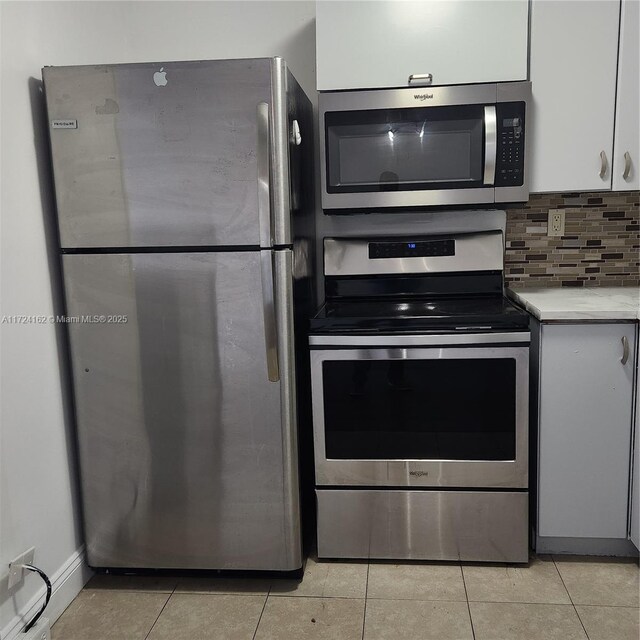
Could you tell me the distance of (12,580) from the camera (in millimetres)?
1695

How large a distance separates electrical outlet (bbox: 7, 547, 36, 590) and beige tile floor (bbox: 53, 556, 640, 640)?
0.86 ft

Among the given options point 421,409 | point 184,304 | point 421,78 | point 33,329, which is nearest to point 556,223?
point 421,78

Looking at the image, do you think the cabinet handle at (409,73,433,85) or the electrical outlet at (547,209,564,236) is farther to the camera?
the electrical outlet at (547,209,564,236)

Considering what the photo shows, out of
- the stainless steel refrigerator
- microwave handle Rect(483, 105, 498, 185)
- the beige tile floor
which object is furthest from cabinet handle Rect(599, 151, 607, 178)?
the beige tile floor

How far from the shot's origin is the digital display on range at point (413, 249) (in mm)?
2445

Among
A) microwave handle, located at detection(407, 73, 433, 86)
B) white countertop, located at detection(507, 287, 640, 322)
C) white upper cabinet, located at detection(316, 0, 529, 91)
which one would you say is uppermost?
white upper cabinet, located at detection(316, 0, 529, 91)

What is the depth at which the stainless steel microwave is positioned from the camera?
7.05ft

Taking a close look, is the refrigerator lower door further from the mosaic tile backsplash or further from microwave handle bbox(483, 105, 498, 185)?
the mosaic tile backsplash

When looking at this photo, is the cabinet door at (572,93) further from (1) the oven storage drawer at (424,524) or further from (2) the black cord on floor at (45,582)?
(2) the black cord on floor at (45,582)

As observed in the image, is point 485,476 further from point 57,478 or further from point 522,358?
point 57,478

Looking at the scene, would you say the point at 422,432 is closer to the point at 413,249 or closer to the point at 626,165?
the point at 413,249

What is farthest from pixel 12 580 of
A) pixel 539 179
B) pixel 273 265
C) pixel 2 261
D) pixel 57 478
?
pixel 539 179

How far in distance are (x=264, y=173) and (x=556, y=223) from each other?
1338 millimetres

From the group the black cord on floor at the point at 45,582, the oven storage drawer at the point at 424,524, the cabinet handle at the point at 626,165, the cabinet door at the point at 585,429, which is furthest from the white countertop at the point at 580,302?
the black cord on floor at the point at 45,582
